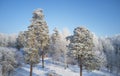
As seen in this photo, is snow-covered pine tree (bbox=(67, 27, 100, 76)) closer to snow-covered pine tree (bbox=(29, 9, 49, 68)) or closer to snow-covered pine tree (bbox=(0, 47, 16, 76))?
snow-covered pine tree (bbox=(29, 9, 49, 68))

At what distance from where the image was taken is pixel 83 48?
39.0 metres

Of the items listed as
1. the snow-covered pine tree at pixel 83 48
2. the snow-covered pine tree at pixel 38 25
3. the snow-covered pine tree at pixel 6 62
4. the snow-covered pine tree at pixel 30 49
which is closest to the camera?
the snow-covered pine tree at pixel 6 62

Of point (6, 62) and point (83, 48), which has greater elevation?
point (83, 48)

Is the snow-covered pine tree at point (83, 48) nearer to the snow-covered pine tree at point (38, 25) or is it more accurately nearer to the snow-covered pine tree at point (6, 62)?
the snow-covered pine tree at point (38, 25)

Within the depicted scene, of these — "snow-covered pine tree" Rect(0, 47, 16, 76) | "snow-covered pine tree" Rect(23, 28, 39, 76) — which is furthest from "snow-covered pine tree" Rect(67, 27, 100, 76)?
"snow-covered pine tree" Rect(0, 47, 16, 76)

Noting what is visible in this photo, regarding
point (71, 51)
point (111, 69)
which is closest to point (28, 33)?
point (71, 51)

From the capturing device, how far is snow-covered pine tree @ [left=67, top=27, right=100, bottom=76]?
38781mm

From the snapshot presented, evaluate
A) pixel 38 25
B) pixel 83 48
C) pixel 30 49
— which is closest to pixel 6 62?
pixel 30 49

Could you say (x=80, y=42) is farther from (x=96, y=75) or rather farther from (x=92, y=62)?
(x=96, y=75)

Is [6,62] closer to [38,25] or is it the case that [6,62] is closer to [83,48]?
[38,25]

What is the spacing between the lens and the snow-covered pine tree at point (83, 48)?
3878 cm

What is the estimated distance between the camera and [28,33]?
143 ft

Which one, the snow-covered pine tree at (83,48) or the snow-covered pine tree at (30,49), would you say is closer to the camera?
the snow-covered pine tree at (83,48)

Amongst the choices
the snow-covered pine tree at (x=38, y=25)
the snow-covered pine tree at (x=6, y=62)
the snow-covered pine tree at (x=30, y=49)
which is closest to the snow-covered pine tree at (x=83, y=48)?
the snow-covered pine tree at (x=30, y=49)
